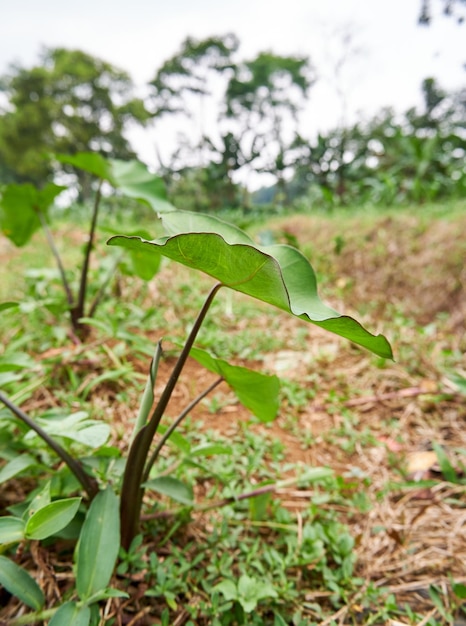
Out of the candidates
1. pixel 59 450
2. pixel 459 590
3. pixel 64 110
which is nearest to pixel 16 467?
pixel 59 450

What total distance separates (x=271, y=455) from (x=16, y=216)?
4.09 feet

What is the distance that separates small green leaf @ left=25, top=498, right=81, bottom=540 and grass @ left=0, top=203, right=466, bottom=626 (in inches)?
6.2

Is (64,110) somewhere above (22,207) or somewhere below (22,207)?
above

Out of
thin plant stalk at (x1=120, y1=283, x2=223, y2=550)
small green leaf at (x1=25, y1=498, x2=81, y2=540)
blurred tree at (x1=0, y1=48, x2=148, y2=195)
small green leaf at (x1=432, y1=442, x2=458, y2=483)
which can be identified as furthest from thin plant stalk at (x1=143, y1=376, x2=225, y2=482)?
blurred tree at (x1=0, y1=48, x2=148, y2=195)

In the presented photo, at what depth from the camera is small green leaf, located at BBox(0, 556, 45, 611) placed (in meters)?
0.47

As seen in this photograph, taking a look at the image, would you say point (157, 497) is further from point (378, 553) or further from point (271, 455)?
point (378, 553)

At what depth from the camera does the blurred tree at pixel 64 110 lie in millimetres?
10781

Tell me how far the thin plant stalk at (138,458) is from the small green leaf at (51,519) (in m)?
0.10

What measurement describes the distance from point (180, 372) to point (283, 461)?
23.2 inches

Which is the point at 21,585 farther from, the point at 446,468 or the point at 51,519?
the point at 446,468

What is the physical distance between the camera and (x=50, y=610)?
1.63 ft

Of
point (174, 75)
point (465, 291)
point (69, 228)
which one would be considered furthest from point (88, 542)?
point (174, 75)

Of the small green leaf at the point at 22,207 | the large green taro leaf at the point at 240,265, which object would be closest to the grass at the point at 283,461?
the small green leaf at the point at 22,207

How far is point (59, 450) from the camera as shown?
1.83ft
